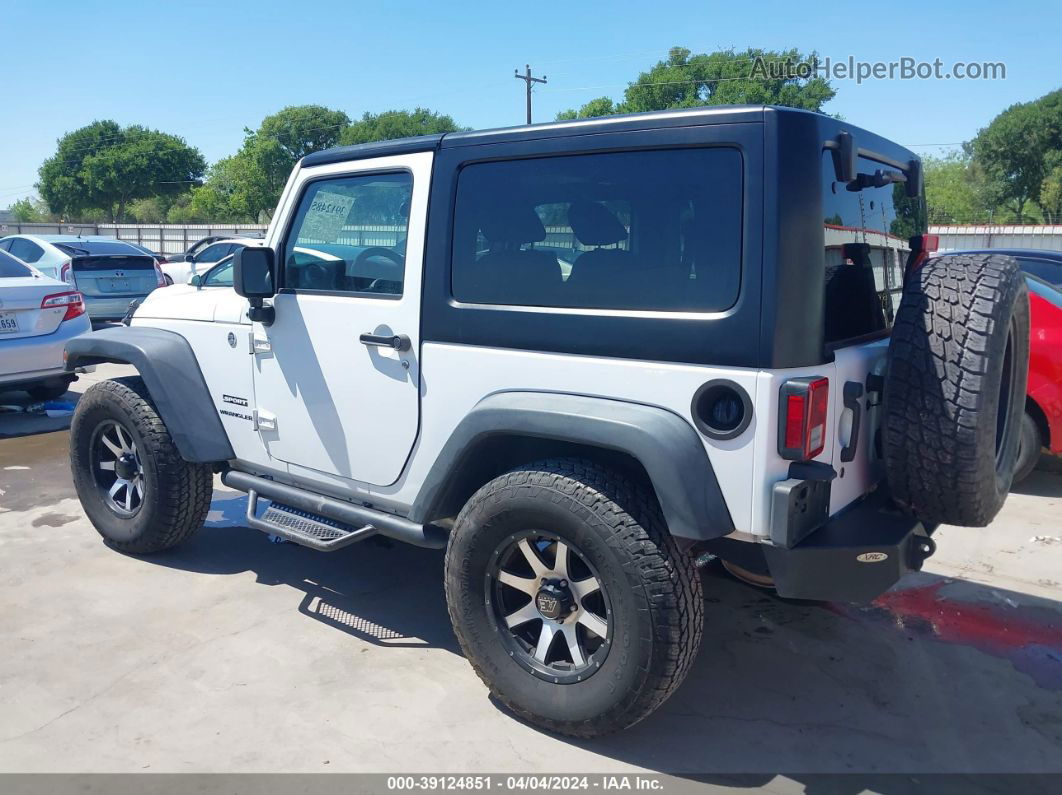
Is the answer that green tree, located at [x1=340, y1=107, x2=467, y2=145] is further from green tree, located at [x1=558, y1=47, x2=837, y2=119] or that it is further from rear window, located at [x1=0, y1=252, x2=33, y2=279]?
rear window, located at [x1=0, y1=252, x2=33, y2=279]

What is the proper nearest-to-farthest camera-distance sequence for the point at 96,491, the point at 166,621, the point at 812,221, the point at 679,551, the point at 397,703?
the point at 812,221
the point at 679,551
the point at 397,703
the point at 166,621
the point at 96,491

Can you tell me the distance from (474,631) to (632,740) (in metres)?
0.68

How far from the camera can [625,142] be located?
2.77 meters

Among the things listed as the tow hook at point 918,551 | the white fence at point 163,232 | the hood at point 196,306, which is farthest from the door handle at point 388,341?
the white fence at point 163,232

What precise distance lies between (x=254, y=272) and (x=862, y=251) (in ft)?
8.22

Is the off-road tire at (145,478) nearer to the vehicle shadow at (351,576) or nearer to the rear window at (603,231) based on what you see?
the vehicle shadow at (351,576)

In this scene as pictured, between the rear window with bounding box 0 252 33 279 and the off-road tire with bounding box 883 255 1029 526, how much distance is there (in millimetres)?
7712

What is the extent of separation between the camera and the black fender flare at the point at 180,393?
13.7 ft

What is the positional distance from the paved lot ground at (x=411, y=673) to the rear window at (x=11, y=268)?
12.4 ft

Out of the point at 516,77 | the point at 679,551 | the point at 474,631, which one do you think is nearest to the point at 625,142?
the point at 679,551

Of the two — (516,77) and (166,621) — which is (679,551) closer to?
(166,621)

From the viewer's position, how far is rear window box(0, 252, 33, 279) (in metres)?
7.66

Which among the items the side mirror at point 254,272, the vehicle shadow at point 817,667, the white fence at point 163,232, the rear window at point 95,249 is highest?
the white fence at point 163,232

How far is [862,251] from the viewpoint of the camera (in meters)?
3.00
